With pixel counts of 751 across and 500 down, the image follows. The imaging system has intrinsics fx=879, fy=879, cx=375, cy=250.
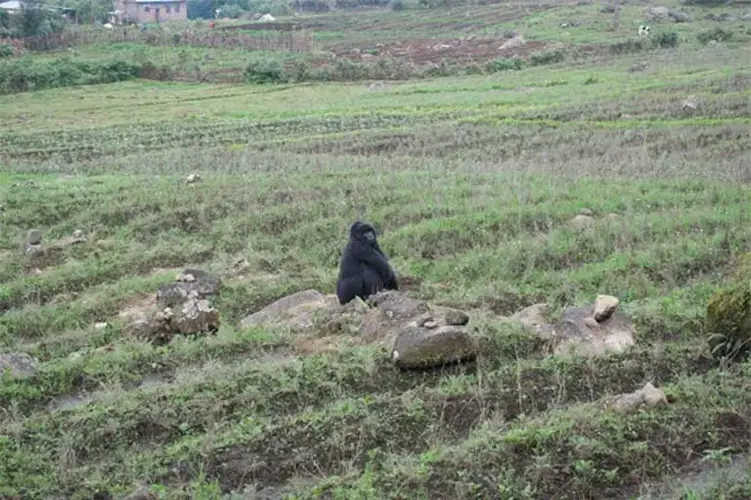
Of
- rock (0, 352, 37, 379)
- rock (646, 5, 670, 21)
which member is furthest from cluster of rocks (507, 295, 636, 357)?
rock (646, 5, 670, 21)

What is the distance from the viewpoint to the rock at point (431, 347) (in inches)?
308

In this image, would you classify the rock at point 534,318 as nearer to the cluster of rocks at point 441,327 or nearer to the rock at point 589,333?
the cluster of rocks at point 441,327

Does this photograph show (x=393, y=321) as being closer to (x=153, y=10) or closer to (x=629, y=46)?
(x=629, y=46)

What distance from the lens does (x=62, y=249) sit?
49.3 ft

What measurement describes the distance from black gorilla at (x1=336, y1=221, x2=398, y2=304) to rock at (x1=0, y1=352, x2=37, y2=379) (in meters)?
3.65

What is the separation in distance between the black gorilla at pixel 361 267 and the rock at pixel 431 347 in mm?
2652

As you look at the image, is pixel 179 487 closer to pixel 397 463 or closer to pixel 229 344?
pixel 397 463

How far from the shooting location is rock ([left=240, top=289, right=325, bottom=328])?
10469 millimetres

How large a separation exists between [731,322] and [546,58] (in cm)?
4639

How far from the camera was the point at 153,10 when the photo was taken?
101375 mm

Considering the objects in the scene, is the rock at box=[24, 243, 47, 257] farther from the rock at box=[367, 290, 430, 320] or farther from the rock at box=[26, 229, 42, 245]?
the rock at box=[367, 290, 430, 320]

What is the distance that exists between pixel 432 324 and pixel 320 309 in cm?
259

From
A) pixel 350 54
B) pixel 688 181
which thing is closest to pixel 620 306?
pixel 688 181

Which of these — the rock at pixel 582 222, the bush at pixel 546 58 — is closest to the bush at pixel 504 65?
the bush at pixel 546 58
